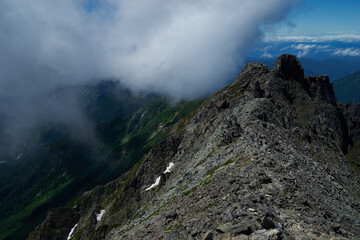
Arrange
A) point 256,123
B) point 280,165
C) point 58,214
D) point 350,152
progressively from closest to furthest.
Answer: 1. point 280,165
2. point 256,123
3. point 350,152
4. point 58,214

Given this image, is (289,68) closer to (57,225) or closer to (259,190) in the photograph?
(259,190)

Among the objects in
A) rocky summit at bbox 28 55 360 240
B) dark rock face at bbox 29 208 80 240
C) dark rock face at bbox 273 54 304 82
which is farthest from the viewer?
dark rock face at bbox 29 208 80 240

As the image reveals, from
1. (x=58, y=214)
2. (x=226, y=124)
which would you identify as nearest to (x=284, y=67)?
(x=226, y=124)

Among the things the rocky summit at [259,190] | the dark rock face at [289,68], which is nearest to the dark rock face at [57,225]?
the rocky summit at [259,190]

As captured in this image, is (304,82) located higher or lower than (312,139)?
higher

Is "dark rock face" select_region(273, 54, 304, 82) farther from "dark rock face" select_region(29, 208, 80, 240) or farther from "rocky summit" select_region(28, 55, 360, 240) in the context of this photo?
"dark rock face" select_region(29, 208, 80, 240)

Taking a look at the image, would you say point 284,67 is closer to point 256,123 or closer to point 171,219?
point 256,123

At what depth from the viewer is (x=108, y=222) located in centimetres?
11094

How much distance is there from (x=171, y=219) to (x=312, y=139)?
57213mm

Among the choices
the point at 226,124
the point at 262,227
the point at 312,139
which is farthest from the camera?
the point at 312,139

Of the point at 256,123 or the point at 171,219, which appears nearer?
the point at 171,219

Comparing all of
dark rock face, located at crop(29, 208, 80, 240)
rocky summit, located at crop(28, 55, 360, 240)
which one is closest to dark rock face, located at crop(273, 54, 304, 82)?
rocky summit, located at crop(28, 55, 360, 240)

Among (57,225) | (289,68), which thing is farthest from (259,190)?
(57,225)

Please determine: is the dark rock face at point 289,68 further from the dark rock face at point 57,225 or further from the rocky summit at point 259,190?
the dark rock face at point 57,225
